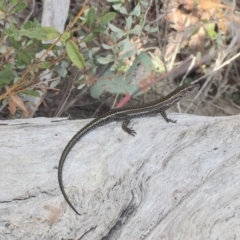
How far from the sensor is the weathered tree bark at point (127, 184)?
10.3 ft

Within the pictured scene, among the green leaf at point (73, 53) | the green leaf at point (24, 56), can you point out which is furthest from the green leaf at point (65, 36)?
the green leaf at point (24, 56)

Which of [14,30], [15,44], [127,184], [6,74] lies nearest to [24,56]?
[15,44]

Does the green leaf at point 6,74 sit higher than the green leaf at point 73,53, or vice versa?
the green leaf at point 73,53

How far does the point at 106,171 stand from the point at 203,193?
0.63 metres

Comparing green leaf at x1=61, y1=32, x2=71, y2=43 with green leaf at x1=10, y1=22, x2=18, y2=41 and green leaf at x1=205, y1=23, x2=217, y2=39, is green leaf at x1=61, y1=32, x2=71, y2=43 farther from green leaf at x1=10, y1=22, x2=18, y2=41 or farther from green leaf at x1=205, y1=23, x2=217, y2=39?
green leaf at x1=205, y1=23, x2=217, y2=39

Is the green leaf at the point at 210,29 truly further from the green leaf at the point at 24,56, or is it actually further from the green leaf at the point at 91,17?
the green leaf at the point at 24,56

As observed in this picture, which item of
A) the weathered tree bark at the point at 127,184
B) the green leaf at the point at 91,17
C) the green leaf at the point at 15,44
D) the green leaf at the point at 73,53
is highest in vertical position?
the green leaf at the point at 91,17

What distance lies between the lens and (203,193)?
10.4ft

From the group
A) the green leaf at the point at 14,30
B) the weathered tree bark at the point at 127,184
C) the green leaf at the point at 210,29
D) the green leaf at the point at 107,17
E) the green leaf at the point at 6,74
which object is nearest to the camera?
the weathered tree bark at the point at 127,184

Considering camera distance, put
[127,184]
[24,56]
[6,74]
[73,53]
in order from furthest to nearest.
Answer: [6,74], [24,56], [73,53], [127,184]

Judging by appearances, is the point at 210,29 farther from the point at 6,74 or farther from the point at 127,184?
the point at 127,184

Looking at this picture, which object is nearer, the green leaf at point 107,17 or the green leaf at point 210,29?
the green leaf at point 107,17

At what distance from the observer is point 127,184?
3.38 m

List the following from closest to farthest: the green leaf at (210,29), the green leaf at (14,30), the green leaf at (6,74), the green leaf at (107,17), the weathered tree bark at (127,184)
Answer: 1. the weathered tree bark at (127,184)
2. the green leaf at (14,30)
3. the green leaf at (107,17)
4. the green leaf at (6,74)
5. the green leaf at (210,29)
